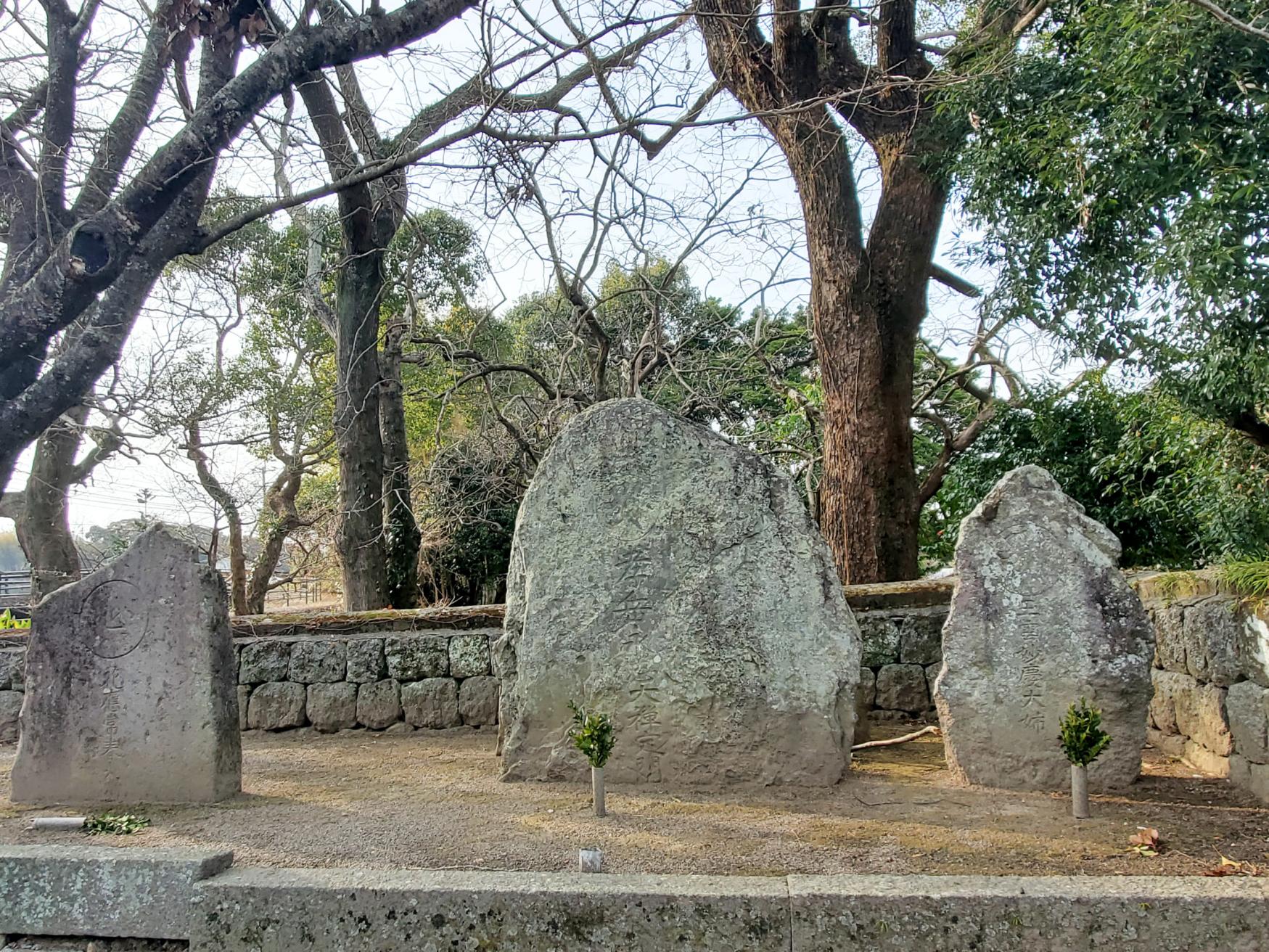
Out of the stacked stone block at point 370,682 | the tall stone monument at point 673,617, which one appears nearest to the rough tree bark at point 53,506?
the stacked stone block at point 370,682

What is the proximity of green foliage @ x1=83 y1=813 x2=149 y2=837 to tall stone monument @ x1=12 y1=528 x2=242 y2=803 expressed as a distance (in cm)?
46

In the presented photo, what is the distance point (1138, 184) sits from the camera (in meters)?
5.81

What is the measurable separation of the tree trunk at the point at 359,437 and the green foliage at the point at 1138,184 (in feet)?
19.8

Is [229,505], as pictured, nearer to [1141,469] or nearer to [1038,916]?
[1038,916]

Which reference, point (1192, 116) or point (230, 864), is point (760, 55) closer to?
point (1192, 116)

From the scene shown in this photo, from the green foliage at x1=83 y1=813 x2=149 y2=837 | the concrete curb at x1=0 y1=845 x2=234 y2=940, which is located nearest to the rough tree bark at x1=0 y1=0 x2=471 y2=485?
the green foliage at x1=83 y1=813 x2=149 y2=837

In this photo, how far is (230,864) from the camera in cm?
356

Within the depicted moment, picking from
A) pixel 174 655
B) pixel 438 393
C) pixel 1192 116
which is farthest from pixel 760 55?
pixel 174 655

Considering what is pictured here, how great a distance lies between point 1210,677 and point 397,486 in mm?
8110

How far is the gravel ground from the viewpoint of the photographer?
367 cm

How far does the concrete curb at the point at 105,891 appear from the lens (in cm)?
339

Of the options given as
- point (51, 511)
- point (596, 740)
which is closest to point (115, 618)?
point (596, 740)

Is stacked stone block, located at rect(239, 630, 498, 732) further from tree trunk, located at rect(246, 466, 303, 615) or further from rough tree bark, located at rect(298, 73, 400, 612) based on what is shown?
tree trunk, located at rect(246, 466, 303, 615)

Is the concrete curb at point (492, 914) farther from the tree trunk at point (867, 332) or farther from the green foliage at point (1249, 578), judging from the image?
the tree trunk at point (867, 332)
